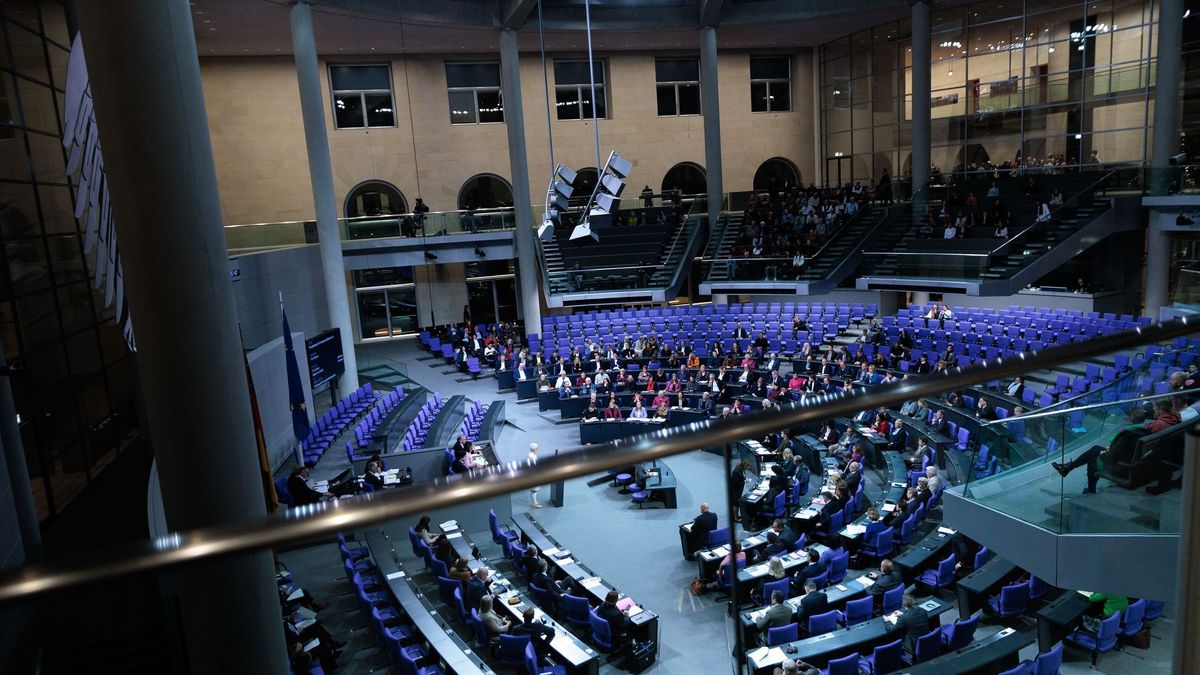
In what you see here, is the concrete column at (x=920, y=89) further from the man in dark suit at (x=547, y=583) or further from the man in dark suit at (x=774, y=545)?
the man in dark suit at (x=547, y=583)

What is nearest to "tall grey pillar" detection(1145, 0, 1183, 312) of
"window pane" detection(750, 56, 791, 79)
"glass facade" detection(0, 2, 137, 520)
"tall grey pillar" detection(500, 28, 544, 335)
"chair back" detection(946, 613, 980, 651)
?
"window pane" detection(750, 56, 791, 79)

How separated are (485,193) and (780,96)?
1307 cm

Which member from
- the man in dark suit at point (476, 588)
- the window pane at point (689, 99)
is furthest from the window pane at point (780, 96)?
the man in dark suit at point (476, 588)

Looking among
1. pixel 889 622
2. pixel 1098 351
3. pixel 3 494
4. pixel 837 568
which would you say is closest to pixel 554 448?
pixel 837 568

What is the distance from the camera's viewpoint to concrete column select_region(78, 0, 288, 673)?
151 inches

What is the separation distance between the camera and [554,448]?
16.5m

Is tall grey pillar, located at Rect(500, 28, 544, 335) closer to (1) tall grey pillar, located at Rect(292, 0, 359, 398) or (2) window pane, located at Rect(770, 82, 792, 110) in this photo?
(1) tall grey pillar, located at Rect(292, 0, 359, 398)

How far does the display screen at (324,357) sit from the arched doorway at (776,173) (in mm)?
19833

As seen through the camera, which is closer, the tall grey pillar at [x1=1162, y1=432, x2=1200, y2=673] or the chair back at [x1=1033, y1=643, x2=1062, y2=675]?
the tall grey pillar at [x1=1162, y1=432, x2=1200, y2=673]

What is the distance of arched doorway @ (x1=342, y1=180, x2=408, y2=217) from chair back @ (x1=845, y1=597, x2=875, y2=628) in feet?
78.8

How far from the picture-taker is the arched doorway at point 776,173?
32688 mm

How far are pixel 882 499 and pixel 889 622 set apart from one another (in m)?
3.83

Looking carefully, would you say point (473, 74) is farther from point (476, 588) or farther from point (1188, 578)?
point (1188, 578)

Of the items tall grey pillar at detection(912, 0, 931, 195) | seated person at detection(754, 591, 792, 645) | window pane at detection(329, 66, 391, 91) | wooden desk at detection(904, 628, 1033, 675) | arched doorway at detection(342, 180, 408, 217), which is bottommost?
wooden desk at detection(904, 628, 1033, 675)
